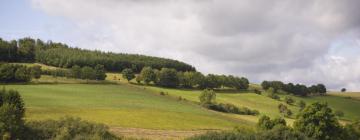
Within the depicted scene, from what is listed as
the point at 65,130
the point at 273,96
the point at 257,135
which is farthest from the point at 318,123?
the point at 273,96

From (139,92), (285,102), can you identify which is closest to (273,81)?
(285,102)

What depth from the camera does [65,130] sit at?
55531 millimetres

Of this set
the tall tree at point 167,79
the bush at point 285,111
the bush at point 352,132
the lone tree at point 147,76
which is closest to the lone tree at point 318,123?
the bush at point 352,132

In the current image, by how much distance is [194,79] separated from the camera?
161 meters

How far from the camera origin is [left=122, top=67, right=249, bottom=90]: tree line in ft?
507

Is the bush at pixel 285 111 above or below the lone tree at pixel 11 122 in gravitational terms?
below

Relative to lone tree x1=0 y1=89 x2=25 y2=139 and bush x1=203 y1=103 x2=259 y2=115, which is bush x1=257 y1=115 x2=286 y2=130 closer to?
lone tree x1=0 y1=89 x2=25 y2=139

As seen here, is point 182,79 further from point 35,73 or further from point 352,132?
point 352,132

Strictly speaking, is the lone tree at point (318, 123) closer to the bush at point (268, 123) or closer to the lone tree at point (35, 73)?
the bush at point (268, 123)

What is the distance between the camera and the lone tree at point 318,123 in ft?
242

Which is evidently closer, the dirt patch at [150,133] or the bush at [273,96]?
the dirt patch at [150,133]

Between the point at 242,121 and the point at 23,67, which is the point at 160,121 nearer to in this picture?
the point at 242,121

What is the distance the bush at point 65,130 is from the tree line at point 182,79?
94.2 metres

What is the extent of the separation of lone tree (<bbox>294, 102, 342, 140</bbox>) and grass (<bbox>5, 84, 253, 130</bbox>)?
1902cm
